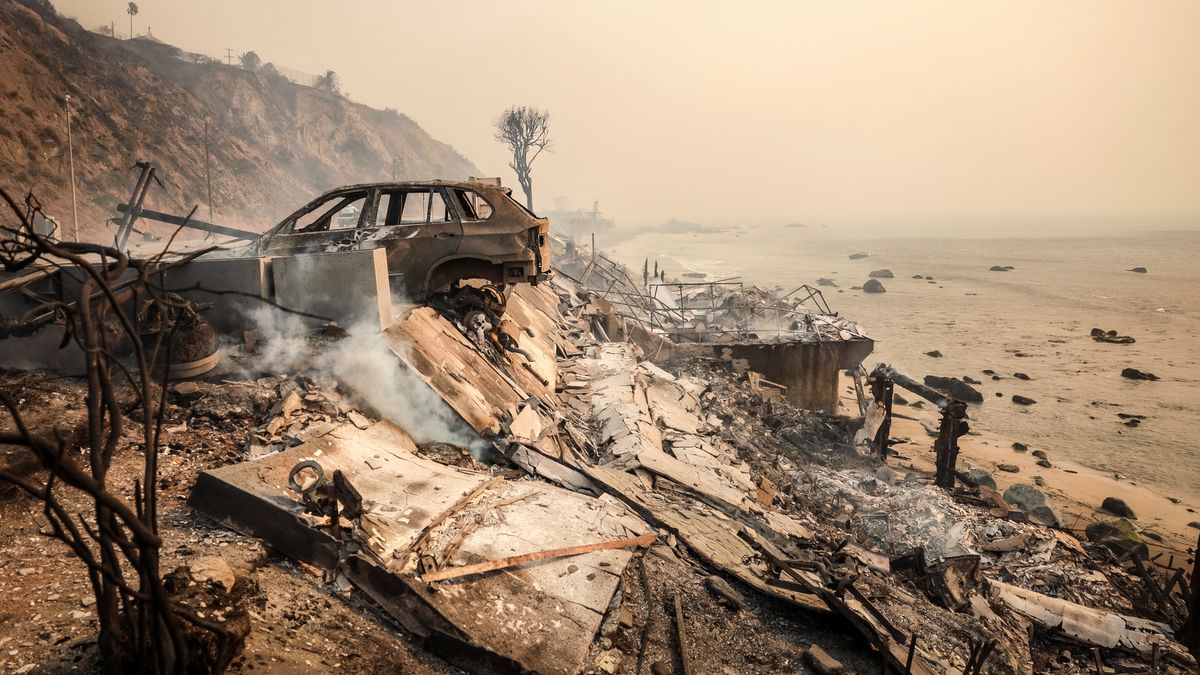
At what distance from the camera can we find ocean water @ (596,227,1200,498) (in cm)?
1497

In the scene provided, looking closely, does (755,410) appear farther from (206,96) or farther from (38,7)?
(206,96)

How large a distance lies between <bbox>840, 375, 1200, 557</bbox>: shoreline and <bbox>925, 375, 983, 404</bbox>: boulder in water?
1555 millimetres

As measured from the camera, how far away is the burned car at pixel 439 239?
25.7 ft

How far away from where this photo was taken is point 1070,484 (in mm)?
12242

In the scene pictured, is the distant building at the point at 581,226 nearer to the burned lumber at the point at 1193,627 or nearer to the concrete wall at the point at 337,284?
the concrete wall at the point at 337,284

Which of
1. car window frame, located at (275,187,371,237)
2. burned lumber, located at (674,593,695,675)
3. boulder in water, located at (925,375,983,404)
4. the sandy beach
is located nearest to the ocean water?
the sandy beach

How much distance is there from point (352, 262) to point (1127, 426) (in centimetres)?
1740

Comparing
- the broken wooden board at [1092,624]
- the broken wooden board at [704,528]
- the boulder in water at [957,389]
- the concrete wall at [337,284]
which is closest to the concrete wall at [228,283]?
the concrete wall at [337,284]

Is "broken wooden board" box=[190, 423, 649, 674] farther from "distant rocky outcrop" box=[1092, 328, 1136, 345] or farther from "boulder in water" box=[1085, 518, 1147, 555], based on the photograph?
"distant rocky outcrop" box=[1092, 328, 1136, 345]

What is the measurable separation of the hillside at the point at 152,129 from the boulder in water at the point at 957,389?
768 inches

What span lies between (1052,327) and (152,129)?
1562 inches

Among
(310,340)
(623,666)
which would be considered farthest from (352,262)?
(623,666)

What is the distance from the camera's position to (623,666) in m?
3.90

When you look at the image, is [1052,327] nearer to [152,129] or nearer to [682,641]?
[682,641]
